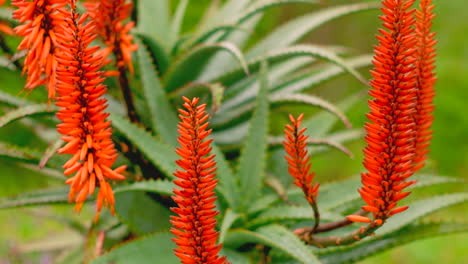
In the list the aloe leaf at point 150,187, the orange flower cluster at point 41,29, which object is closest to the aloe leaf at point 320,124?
the aloe leaf at point 150,187

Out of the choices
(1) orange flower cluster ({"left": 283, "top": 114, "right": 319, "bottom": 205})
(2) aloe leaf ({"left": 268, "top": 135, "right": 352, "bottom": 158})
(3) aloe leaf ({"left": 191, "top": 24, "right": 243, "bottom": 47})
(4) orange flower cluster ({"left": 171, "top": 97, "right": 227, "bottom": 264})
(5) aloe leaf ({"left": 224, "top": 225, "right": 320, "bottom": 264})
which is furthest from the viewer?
(3) aloe leaf ({"left": 191, "top": 24, "right": 243, "bottom": 47})

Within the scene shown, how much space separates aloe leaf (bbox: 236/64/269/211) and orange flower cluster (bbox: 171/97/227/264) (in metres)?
0.57

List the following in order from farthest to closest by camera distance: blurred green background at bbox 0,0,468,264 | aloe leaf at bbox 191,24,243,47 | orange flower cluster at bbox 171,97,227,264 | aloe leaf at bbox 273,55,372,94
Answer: blurred green background at bbox 0,0,468,264, aloe leaf at bbox 273,55,372,94, aloe leaf at bbox 191,24,243,47, orange flower cluster at bbox 171,97,227,264

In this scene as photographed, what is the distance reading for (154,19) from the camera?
140 cm

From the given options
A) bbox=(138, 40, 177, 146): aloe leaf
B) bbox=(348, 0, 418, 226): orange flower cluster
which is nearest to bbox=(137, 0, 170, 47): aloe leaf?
bbox=(138, 40, 177, 146): aloe leaf

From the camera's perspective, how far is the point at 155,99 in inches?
45.6

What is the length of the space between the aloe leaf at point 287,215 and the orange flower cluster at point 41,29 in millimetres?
482

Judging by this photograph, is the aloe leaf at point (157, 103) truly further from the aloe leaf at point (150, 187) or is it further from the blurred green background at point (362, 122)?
the blurred green background at point (362, 122)

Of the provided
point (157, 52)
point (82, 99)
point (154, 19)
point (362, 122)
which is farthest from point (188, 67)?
point (362, 122)

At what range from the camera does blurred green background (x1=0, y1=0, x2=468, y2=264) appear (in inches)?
105

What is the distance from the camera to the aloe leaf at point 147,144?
1.00 meters

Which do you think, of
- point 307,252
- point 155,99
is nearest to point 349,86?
point 155,99

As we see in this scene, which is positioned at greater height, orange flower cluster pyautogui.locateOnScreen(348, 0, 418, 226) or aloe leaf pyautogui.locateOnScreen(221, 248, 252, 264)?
orange flower cluster pyautogui.locateOnScreen(348, 0, 418, 226)

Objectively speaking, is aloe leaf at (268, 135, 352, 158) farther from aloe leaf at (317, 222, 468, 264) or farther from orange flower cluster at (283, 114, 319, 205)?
orange flower cluster at (283, 114, 319, 205)
